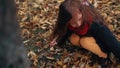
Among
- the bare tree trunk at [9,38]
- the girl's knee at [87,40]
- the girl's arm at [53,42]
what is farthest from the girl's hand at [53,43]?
the bare tree trunk at [9,38]

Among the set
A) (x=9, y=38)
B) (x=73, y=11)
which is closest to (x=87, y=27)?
(x=73, y=11)

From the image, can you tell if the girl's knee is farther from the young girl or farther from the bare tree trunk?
the bare tree trunk

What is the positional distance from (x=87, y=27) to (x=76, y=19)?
7.1 inches

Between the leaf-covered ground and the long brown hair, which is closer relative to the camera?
the long brown hair

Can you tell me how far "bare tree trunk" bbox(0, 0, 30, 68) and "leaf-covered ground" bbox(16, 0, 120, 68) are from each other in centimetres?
218

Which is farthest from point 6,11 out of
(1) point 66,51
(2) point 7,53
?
(1) point 66,51

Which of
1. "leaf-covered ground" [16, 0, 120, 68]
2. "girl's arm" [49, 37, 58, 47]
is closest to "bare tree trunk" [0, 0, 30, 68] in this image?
"leaf-covered ground" [16, 0, 120, 68]

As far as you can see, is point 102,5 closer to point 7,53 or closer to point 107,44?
point 107,44

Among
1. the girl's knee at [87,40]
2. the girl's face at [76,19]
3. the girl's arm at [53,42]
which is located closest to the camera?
the girl's face at [76,19]

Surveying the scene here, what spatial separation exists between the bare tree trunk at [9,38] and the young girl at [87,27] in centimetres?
183

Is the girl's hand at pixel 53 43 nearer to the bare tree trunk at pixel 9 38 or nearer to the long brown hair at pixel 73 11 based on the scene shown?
the long brown hair at pixel 73 11

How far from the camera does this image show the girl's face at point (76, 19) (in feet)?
13.0

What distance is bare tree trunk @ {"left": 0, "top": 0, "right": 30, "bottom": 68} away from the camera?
5.96 feet

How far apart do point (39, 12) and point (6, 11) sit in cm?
390
